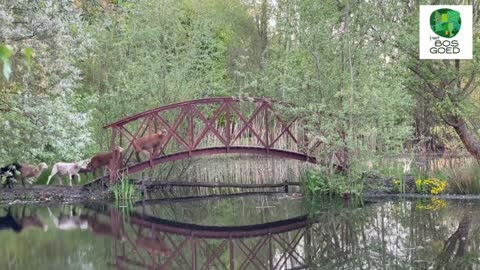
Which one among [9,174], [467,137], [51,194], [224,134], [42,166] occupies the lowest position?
[51,194]

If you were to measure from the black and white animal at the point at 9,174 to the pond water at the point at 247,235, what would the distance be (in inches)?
34.2

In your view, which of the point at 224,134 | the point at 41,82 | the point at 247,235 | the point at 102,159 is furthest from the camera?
the point at 224,134

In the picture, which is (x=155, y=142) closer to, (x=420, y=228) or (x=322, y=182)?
(x=322, y=182)

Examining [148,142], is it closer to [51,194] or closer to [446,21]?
[51,194]

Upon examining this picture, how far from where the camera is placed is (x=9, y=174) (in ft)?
39.8

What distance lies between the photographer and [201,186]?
13.6 metres

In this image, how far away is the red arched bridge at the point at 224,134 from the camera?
12367 mm

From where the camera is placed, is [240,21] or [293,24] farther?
[240,21]

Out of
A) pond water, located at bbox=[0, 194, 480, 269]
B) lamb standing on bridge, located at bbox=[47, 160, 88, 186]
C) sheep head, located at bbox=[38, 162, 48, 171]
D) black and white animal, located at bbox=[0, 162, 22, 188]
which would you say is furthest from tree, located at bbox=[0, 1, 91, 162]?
lamb standing on bridge, located at bbox=[47, 160, 88, 186]

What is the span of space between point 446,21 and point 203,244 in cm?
751

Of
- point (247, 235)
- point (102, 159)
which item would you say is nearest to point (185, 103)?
point (102, 159)

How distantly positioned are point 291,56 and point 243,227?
4.17 meters

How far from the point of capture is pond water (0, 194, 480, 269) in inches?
268

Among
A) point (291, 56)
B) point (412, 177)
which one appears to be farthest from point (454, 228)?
point (291, 56)
